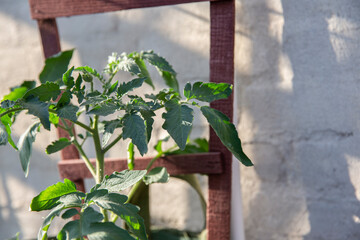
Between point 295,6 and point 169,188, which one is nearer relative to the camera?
point 295,6

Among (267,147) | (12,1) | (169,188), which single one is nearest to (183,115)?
(267,147)

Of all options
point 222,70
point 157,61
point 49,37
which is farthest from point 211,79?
point 49,37

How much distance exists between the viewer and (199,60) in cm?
131

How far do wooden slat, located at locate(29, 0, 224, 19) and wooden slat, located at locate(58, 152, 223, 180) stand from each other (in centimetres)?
41

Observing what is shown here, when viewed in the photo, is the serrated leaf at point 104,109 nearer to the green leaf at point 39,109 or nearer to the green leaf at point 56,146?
the green leaf at point 39,109

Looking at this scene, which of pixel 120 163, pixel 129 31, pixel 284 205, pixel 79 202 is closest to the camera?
pixel 79 202

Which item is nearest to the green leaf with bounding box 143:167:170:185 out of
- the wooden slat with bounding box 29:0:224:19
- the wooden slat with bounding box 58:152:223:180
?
the wooden slat with bounding box 58:152:223:180

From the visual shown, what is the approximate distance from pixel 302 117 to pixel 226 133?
480mm

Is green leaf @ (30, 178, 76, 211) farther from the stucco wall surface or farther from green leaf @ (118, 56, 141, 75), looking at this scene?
the stucco wall surface

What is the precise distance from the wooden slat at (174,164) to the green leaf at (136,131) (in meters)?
0.36

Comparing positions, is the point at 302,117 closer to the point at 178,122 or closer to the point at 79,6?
the point at 178,122

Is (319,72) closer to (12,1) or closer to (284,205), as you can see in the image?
(284,205)

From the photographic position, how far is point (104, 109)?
759 millimetres

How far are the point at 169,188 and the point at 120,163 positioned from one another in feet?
0.98
